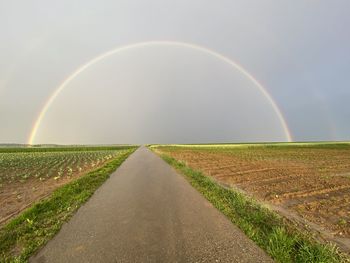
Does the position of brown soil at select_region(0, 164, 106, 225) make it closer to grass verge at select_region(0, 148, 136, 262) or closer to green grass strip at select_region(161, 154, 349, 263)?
grass verge at select_region(0, 148, 136, 262)

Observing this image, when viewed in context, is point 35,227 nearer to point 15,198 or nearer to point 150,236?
point 150,236

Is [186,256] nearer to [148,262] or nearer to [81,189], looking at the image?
[148,262]

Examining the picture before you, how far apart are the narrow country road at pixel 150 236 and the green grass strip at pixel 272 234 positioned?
28 cm

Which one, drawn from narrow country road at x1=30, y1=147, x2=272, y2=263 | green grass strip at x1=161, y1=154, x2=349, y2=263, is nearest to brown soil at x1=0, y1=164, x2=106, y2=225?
narrow country road at x1=30, y1=147, x2=272, y2=263

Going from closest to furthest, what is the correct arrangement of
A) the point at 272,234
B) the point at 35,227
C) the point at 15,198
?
1. the point at 272,234
2. the point at 35,227
3. the point at 15,198

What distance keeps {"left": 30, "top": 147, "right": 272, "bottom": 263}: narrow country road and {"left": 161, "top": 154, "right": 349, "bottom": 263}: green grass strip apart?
0.28 m

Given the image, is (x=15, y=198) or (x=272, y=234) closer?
(x=272, y=234)

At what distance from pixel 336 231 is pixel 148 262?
5709mm

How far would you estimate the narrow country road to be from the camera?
4898 millimetres

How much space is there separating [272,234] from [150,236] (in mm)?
2979

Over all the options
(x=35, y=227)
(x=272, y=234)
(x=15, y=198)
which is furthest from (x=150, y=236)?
(x=15, y=198)

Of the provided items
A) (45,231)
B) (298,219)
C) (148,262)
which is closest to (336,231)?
(298,219)

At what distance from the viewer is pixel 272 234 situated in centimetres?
584

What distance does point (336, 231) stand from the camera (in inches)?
274
